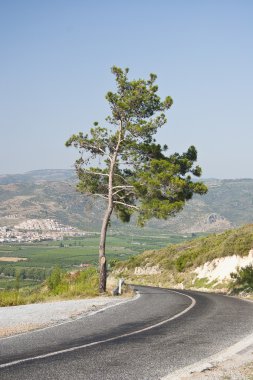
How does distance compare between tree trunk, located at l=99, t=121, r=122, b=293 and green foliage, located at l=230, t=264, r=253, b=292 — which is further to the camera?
green foliage, located at l=230, t=264, r=253, b=292

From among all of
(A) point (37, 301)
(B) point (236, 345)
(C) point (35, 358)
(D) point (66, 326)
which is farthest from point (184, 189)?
(C) point (35, 358)

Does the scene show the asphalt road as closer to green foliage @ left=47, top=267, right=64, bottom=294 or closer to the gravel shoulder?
the gravel shoulder

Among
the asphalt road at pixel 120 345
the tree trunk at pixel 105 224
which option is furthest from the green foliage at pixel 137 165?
the asphalt road at pixel 120 345

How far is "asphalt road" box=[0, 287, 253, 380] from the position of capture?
7172 millimetres

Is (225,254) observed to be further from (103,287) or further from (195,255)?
(103,287)

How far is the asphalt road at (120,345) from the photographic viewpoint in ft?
23.5

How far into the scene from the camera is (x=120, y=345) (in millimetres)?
9211

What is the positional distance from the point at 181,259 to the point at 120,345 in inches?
1586

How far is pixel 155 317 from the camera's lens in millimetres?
13828

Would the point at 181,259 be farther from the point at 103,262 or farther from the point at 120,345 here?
the point at 120,345

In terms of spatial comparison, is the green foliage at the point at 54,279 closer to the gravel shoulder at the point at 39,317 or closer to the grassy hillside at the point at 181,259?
the gravel shoulder at the point at 39,317

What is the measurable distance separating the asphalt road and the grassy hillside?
26833 mm

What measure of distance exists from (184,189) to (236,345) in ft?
56.0

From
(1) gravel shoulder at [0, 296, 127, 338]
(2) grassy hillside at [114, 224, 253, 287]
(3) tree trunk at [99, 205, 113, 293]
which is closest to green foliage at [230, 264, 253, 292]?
(2) grassy hillside at [114, 224, 253, 287]
